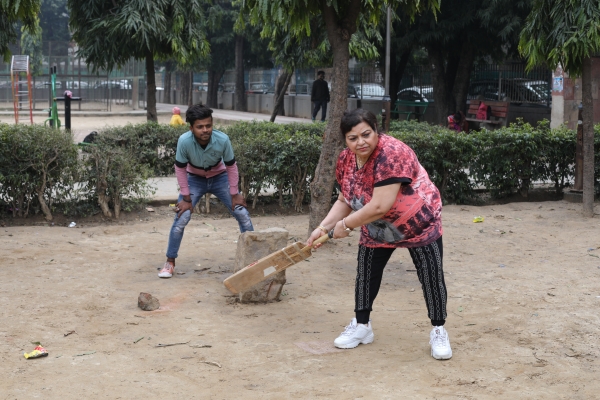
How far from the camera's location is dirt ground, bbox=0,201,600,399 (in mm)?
4199

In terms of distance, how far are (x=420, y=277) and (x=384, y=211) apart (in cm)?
59

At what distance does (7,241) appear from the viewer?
7758mm

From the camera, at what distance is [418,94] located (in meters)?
28.4

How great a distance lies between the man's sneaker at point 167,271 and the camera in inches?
260

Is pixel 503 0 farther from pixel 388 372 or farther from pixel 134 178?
Result: pixel 388 372

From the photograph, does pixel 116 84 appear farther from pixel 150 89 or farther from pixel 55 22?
pixel 55 22

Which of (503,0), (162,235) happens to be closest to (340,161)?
(162,235)

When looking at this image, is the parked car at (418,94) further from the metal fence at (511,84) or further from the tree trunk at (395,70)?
the tree trunk at (395,70)

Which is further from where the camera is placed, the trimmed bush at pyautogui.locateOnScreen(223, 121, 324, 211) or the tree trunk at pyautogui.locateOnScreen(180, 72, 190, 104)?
the tree trunk at pyautogui.locateOnScreen(180, 72, 190, 104)

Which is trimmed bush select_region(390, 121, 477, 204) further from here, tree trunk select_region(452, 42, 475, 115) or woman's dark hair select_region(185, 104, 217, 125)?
tree trunk select_region(452, 42, 475, 115)

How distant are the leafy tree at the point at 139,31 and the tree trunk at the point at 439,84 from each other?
9.84 meters

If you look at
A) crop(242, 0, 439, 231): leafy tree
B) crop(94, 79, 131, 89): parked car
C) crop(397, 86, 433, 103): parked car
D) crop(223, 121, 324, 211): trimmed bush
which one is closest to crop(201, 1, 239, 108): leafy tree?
crop(94, 79, 131, 89): parked car

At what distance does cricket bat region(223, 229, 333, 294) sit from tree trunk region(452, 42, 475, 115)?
18969 millimetres

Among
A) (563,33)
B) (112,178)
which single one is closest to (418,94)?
(563,33)
